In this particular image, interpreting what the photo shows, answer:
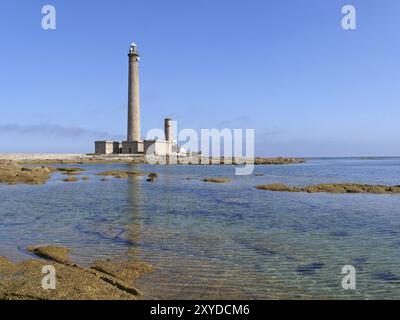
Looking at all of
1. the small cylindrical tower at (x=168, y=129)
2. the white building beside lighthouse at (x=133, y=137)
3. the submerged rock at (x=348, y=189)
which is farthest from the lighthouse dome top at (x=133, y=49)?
the submerged rock at (x=348, y=189)

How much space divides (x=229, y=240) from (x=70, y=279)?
7575 mm

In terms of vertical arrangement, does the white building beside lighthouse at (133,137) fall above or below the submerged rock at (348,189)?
above

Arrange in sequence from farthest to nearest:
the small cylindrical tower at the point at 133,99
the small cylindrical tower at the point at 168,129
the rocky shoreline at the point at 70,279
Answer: the small cylindrical tower at the point at 168,129 → the small cylindrical tower at the point at 133,99 → the rocky shoreline at the point at 70,279

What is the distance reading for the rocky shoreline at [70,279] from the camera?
29.3 feet

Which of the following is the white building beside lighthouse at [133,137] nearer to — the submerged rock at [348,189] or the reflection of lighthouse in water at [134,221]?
the submerged rock at [348,189]

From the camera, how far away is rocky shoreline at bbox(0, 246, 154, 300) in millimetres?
8922

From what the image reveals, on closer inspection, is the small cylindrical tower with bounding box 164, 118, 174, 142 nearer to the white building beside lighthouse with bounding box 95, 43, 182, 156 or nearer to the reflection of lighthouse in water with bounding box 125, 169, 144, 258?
the white building beside lighthouse with bounding box 95, 43, 182, 156

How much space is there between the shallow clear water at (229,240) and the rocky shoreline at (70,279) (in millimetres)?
571

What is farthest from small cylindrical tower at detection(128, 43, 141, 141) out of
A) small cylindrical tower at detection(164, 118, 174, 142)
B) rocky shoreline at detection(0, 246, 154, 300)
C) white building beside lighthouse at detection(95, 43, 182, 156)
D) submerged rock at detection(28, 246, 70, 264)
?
rocky shoreline at detection(0, 246, 154, 300)

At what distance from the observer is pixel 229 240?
16.1 meters

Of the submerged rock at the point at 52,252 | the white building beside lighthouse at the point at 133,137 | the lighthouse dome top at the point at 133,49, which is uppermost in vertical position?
the lighthouse dome top at the point at 133,49

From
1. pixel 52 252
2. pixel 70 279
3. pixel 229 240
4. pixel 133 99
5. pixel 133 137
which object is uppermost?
pixel 133 99

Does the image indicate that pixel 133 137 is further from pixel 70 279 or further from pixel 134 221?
pixel 70 279

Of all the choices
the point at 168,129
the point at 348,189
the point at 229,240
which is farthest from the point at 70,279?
the point at 168,129
